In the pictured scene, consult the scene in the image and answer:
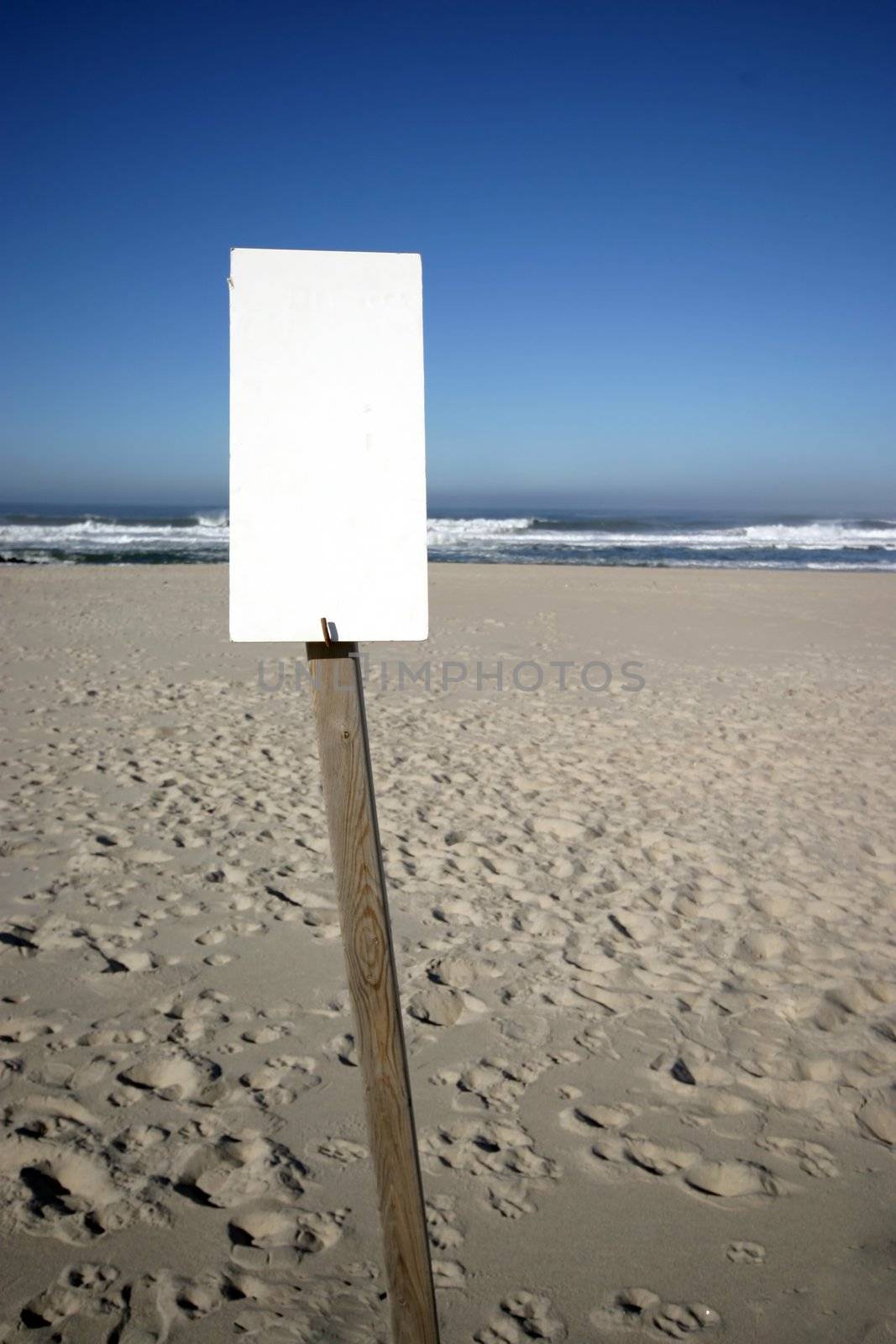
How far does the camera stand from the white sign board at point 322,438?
63.7 inches

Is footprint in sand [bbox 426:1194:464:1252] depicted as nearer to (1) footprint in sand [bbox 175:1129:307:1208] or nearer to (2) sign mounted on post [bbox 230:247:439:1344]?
(1) footprint in sand [bbox 175:1129:307:1208]

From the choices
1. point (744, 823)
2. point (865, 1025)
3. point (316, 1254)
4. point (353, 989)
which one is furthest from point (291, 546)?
point (744, 823)

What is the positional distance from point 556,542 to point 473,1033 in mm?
32566

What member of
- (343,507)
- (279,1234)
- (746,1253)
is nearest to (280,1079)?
(279,1234)

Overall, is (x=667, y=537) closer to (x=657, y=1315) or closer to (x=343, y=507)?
(x=657, y=1315)

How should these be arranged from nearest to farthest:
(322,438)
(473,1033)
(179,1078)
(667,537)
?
(322,438)
(179,1078)
(473,1033)
(667,537)

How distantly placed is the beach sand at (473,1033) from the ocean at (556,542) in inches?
794

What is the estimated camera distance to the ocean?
27.6 metres

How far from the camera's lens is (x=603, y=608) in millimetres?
14555

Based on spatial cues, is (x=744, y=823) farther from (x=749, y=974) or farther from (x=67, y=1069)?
(x=67, y=1069)

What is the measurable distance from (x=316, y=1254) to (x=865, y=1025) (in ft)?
6.44

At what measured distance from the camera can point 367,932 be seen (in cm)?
A: 167

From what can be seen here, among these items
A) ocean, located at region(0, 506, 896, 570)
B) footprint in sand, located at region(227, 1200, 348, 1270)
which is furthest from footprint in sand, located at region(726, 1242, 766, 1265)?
ocean, located at region(0, 506, 896, 570)

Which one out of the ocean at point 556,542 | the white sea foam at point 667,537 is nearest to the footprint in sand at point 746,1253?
the ocean at point 556,542
